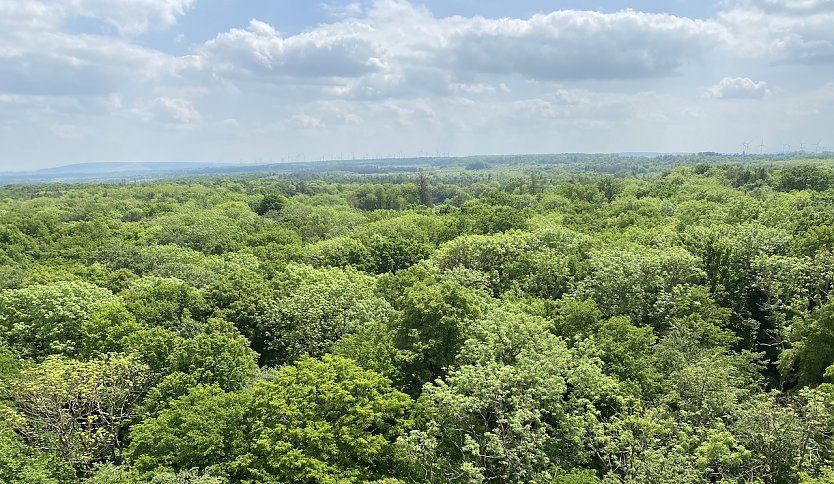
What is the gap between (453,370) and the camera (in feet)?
93.4

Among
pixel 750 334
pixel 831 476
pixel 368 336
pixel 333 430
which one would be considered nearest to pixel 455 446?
pixel 333 430

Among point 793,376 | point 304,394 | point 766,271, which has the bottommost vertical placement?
point 793,376

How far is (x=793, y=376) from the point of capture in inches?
1212

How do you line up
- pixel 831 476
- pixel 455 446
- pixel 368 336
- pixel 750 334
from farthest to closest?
pixel 750 334 → pixel 368 336 → pixel 455 446 → pixel 831 476

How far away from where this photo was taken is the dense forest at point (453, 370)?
21641 millimetres

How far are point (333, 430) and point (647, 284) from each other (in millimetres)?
23407

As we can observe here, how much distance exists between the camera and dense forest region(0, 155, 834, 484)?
2164 centimetres

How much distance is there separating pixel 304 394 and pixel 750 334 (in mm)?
30472

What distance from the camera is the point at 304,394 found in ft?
81.6

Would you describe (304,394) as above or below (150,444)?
→ above

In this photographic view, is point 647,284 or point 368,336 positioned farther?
point 647,284

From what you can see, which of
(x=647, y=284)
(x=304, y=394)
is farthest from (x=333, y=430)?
(x=647, y=284)

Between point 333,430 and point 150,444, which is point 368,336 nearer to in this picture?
point 333,430

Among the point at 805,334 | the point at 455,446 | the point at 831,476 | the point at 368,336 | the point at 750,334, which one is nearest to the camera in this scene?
the point at 831,476
